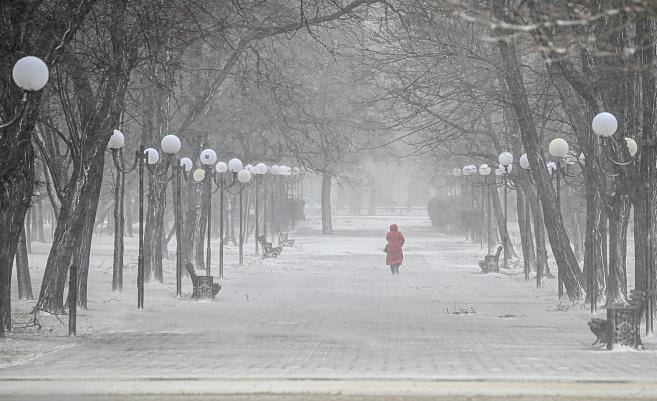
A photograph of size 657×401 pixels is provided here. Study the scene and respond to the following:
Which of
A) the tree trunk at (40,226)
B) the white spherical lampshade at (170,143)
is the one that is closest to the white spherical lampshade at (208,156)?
the white spherical lampshade at (170,143)

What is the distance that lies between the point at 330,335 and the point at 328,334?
159mm

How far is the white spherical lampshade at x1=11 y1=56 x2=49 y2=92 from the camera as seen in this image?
13594 mm

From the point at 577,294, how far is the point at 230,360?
1119cm

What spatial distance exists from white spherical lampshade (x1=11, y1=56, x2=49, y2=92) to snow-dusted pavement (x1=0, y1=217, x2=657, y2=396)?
10.7 feet

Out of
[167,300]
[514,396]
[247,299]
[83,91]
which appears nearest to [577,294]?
[247,299]

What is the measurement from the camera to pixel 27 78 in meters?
13.6

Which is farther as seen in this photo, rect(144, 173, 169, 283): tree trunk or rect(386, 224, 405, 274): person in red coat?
rect(386, 224, 405, 274): person in red coat

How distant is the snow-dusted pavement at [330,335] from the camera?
12.6 meters

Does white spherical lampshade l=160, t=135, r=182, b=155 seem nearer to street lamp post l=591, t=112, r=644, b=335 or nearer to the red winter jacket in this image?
street lamp post l=591, t=112, r=644, b=335

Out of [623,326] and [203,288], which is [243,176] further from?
[623,326]

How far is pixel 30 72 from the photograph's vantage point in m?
13.6

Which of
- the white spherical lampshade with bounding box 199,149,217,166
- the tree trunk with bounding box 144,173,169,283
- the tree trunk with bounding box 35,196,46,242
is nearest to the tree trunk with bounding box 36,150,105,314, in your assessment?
the white spherical lampshade with bounding box 199,149,217,166

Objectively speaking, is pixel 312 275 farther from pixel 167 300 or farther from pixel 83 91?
pixel 83 91

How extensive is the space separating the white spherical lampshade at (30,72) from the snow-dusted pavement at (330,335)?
326cm
